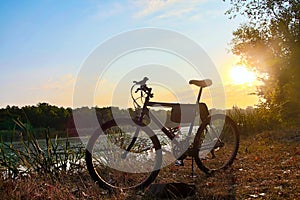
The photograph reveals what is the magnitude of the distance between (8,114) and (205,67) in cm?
288

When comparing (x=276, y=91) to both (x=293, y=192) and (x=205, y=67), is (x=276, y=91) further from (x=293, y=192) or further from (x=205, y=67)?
(x=293, y=192)

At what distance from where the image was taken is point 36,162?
456 cm

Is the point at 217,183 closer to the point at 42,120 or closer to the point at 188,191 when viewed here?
the point at 188,191

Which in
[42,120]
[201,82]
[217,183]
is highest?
[201,82]

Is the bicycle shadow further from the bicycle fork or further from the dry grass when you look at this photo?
the bicycle fork

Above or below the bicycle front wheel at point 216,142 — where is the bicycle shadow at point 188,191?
below

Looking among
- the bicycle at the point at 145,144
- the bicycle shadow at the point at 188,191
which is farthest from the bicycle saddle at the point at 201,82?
the bicycle shadow at the point at 188,191

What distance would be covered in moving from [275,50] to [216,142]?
13376mm

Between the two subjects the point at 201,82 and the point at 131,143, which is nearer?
the point at 131,143

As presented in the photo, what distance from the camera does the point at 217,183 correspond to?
4.30 metres

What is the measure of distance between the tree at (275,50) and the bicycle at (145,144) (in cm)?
810

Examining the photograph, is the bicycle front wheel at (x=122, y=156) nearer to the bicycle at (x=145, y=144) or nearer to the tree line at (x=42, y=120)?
the bicycle at (x=145, y=144)

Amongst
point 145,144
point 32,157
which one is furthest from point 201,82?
point 32,157

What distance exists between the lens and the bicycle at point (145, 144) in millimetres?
4277
